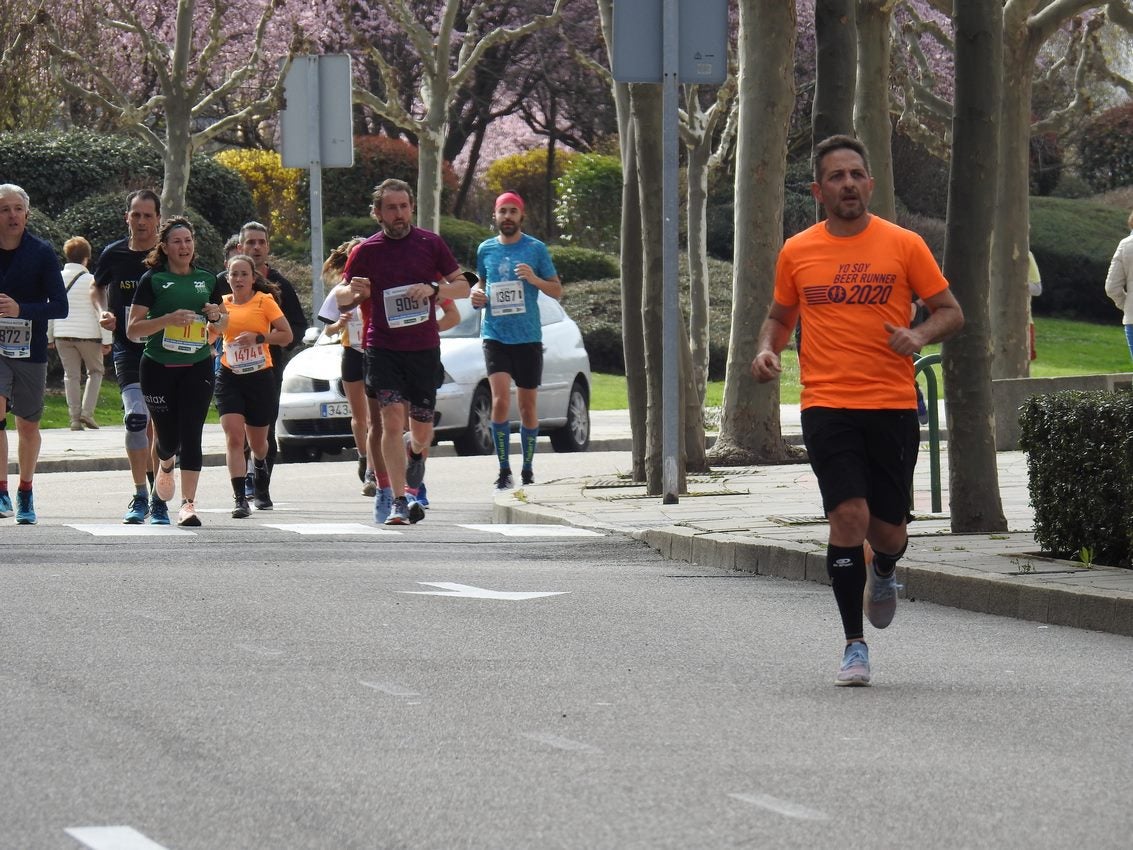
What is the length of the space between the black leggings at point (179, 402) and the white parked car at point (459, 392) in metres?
6.06

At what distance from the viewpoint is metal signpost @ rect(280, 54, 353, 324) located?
73.0 ft

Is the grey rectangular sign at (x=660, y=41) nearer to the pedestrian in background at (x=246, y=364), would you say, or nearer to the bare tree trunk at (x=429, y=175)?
the pedestrian in background at (x=246, y=364)

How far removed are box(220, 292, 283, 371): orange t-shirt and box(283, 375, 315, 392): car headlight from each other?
557 cm

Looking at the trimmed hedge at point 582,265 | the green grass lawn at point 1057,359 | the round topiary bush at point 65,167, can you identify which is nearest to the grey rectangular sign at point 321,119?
the green grass lawn at point 1057,359

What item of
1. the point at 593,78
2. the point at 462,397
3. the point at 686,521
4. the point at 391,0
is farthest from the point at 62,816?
the point at 593,78

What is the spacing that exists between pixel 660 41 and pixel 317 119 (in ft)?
30.2

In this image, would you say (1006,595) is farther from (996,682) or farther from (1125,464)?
(996,682)

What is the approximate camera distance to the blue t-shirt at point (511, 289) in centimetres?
1636

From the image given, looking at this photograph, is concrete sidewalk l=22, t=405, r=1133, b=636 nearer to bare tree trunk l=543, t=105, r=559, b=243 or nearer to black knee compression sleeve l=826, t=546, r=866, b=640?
black knee compression sleeve l=826, t=546, r=866, b=640

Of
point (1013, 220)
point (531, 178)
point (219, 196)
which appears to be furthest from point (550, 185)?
point (1013, 220)

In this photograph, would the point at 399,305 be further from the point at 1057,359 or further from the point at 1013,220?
the point at 1057,359

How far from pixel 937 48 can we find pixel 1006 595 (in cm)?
4340

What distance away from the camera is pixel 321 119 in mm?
22625

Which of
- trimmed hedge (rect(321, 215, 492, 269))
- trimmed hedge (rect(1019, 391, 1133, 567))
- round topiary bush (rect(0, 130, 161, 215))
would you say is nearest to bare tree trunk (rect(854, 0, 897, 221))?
trimmed hedge (rect(1019, 391, 1133, 567))
